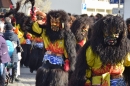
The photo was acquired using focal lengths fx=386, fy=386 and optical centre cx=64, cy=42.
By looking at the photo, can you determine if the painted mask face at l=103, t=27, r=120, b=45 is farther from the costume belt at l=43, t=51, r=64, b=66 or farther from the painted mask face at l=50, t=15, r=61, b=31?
the painted mask face at l=50, t=15, r=61, b=31

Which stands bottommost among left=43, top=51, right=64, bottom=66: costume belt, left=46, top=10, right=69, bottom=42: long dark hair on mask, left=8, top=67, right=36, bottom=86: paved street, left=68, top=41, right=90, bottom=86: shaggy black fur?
left=8, top=67, right=36, bottom=86: paved street

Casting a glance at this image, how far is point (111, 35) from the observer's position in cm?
495

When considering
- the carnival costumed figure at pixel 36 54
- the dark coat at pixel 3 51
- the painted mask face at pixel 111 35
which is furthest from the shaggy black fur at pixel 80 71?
the carnival costumed figure at pixel 36 54

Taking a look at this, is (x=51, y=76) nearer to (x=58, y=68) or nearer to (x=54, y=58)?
(x=58, y=68)

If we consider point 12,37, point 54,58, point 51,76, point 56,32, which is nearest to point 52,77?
point 51,76

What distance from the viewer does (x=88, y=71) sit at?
5.00 meters

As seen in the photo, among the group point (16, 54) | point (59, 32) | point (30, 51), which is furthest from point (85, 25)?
point (30, 51)

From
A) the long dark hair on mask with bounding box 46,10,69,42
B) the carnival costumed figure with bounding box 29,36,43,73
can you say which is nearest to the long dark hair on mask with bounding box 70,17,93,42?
the long dark hair on mask with bounding box 46,10,69,42

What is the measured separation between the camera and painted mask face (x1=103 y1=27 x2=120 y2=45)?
4930 mm

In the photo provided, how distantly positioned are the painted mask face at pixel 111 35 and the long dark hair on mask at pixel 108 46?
0.03 metres

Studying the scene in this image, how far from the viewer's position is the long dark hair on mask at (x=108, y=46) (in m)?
4.87

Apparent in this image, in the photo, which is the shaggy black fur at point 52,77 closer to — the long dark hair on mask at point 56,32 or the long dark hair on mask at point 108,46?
the long dark hair on mask at point 56,32

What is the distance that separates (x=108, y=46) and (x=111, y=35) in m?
0.15

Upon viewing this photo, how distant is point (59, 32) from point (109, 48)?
2.41 metres
